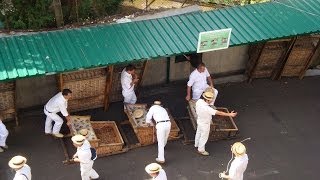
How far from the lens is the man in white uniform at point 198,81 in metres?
12.1

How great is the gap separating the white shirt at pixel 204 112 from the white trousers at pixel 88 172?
2.71 metres

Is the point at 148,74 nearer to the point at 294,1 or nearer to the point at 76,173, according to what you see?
the point at 76,173

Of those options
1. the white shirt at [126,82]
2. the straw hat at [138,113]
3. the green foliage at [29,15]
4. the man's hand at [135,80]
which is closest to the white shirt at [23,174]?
the straw hat at [138,113]

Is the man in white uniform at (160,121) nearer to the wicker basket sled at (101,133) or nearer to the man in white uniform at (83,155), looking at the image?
the wicker basket sled at (101,133)

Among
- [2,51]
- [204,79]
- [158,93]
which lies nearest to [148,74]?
[158,93]

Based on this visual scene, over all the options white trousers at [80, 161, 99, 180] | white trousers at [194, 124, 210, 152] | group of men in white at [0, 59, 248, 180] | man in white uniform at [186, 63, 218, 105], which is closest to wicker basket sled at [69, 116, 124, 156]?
group of men in white at [0, 59, 248, 180]

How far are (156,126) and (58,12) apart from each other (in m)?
3.64

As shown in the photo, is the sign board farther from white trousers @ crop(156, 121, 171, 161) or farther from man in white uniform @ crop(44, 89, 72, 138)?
man in white uniform @ crop(44, 89, 72, 138)

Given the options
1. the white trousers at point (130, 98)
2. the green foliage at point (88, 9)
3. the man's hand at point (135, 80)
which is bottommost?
the white trousers at point (130, 98)

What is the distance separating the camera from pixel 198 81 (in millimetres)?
12195

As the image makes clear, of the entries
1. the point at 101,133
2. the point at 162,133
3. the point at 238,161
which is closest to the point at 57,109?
the point at 101,133

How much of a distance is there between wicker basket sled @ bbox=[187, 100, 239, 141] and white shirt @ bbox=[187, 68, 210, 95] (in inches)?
15.9

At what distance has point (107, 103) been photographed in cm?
1254

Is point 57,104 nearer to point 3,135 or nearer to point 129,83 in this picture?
point 3,135
